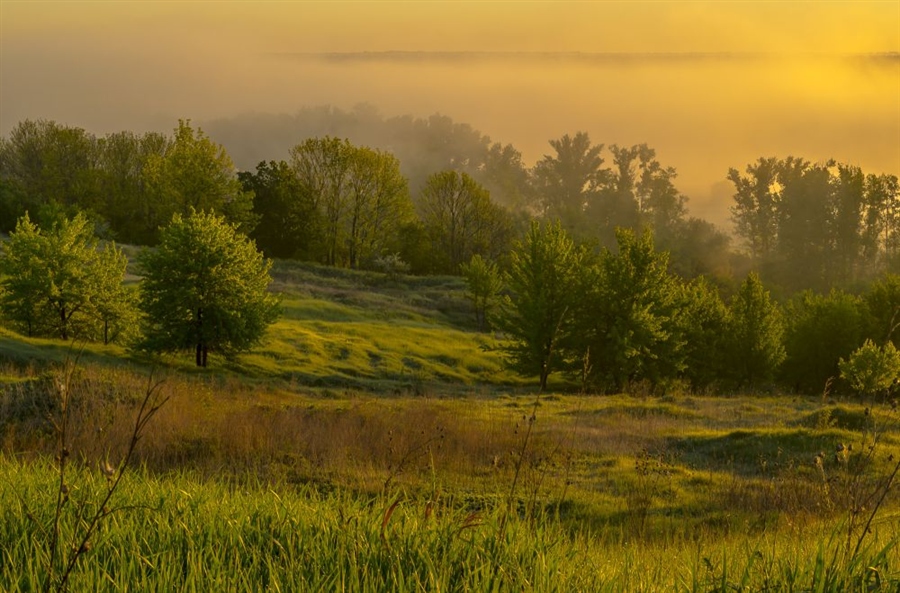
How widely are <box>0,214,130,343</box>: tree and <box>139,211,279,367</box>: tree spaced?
2662mm

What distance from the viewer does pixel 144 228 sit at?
81.8m

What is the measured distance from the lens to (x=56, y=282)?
33906mm

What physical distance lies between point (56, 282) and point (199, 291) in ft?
22.1

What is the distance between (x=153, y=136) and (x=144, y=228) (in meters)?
22.0

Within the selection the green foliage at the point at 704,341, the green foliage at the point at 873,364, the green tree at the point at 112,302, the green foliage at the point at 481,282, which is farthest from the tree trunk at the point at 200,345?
the green foliage at the point at 481,282

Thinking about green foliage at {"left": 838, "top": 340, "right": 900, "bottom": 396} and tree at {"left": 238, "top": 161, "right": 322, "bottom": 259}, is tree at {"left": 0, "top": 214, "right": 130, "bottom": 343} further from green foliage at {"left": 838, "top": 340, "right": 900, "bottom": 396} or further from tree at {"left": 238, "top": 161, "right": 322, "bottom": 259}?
tree at {"left": 238, "top": 161, "right": 322, "bottom": 259}

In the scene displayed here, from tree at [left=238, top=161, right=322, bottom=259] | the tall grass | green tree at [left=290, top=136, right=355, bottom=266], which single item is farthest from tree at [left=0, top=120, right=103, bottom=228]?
the tall grass

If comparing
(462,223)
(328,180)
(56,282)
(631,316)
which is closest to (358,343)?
(631,316)

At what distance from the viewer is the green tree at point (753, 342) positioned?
165 feet

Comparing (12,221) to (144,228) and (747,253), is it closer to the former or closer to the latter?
(144,228)

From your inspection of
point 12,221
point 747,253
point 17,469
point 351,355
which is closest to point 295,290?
point 351,355

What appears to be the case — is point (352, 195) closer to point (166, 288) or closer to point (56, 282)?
point (56, 282)

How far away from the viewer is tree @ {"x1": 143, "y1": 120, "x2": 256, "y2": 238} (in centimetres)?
7188

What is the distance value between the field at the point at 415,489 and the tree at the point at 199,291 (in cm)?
173
